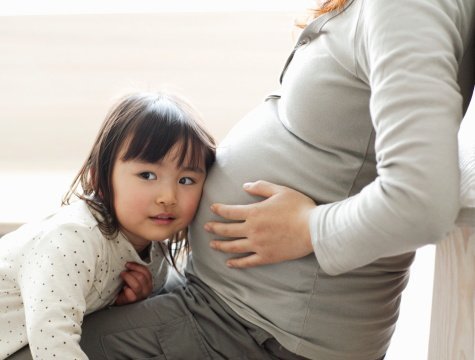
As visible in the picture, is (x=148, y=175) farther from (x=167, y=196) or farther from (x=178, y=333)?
(x=178, y=333)

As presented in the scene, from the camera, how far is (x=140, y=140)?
4.04ft

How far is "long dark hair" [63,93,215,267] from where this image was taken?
1.23 m

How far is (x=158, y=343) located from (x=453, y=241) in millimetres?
496

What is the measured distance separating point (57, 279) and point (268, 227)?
1.09ft

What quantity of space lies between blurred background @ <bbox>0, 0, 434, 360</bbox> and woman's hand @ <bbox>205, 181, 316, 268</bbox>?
935 mm

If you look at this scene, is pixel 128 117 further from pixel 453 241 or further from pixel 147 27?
pixel 147 27

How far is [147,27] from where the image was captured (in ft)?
6.97

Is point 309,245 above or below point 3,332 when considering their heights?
above

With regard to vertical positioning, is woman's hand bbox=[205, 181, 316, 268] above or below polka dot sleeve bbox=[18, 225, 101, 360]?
above

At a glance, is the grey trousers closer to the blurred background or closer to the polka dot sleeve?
the polka dot sleeve

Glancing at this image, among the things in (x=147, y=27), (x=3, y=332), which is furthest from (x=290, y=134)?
(x=147, y=27)

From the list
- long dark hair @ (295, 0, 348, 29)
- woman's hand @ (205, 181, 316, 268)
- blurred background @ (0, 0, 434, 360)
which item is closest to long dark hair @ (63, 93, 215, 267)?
woman's hand @ (205, 181, 316, 268)

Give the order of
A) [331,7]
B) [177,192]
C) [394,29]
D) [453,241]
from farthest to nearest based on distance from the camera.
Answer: [177,192] < [331,7] < [453,241] < [394,29]

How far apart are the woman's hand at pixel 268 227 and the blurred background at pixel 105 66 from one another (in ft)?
3.07
